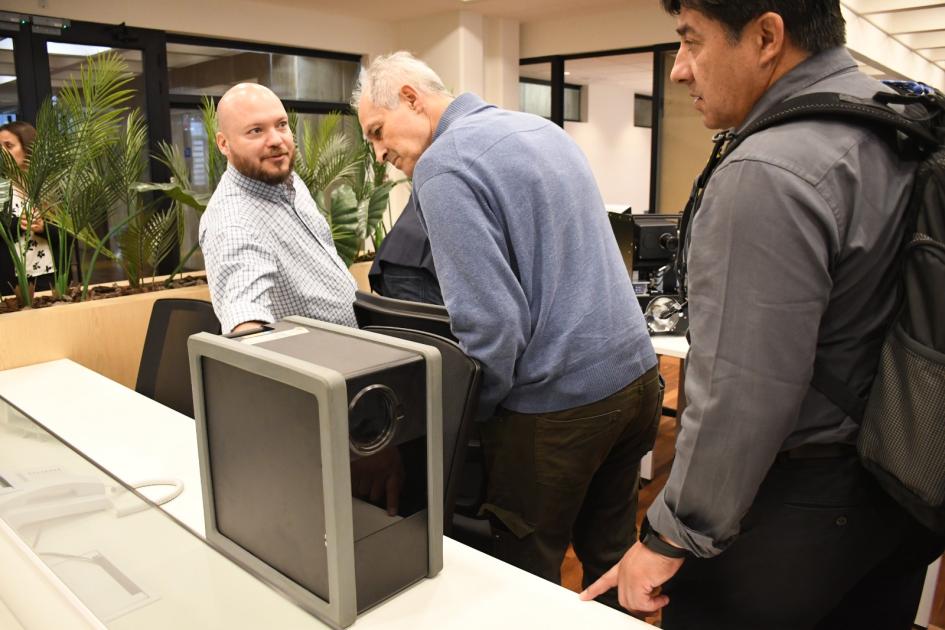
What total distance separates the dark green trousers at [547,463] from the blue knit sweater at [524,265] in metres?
0.04

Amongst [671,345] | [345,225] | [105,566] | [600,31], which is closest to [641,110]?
[600,31]

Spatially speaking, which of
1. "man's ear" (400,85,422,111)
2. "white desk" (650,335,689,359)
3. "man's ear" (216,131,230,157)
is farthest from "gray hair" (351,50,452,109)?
"white desk" (650,335,689,359)

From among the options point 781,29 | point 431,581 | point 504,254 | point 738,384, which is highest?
point 781,29

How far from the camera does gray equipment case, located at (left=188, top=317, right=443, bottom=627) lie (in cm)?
86

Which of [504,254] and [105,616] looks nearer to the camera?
[105,616]

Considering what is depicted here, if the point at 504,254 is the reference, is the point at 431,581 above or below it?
below

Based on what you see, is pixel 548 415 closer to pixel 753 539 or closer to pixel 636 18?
pixel 753 539

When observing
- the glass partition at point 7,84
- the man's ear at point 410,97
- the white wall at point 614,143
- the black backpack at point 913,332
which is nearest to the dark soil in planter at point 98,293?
the man's ear at point 410,97

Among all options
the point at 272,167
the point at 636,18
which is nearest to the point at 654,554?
the point at 272,167

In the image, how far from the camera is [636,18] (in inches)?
263

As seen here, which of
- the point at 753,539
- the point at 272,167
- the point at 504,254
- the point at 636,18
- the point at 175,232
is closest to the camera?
the point at 753,539

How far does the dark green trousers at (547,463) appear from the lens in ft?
4.81

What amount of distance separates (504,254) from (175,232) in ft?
8.81

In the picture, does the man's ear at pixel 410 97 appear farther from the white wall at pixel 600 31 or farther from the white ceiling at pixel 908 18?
the white wall at pixel 600 31
